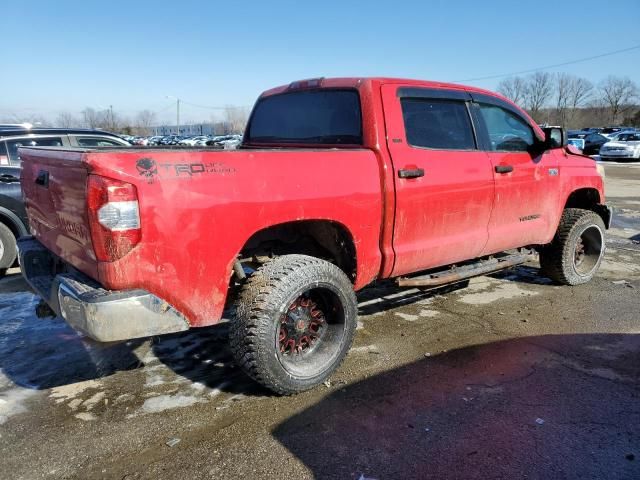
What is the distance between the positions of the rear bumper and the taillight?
0.69ft

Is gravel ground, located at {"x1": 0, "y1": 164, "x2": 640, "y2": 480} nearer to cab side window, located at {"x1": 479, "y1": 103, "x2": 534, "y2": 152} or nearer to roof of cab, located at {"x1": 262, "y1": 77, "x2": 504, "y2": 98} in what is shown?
cab side window, located at {"x1": 479, "y1": 103, "x2": 534, "y2": 152}

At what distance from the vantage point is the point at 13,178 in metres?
6.48

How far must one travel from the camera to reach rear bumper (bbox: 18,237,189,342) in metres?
2.50

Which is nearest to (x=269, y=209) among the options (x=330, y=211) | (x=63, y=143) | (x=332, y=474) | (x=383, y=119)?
(x=330, y=211)

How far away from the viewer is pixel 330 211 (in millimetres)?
3244

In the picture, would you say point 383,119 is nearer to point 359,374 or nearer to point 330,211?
point 330,211

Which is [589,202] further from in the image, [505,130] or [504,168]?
[504,168]

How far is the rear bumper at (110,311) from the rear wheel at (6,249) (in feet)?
13.3

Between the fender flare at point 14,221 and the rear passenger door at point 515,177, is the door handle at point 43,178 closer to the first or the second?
the rear passenger door at point 515,177

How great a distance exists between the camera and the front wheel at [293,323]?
117 inches

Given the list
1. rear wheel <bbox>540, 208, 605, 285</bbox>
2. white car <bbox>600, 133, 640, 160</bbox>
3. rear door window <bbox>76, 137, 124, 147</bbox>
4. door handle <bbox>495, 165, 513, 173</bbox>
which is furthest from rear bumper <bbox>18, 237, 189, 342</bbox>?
white car <bbox>600, 133, 640, 160</bbox>

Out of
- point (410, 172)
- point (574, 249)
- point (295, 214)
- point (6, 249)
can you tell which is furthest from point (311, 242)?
point (6, 249)

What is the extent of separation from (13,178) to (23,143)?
582mm

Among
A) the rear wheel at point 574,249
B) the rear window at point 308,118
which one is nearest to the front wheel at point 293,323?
Answer: the rear window at point 308,118
